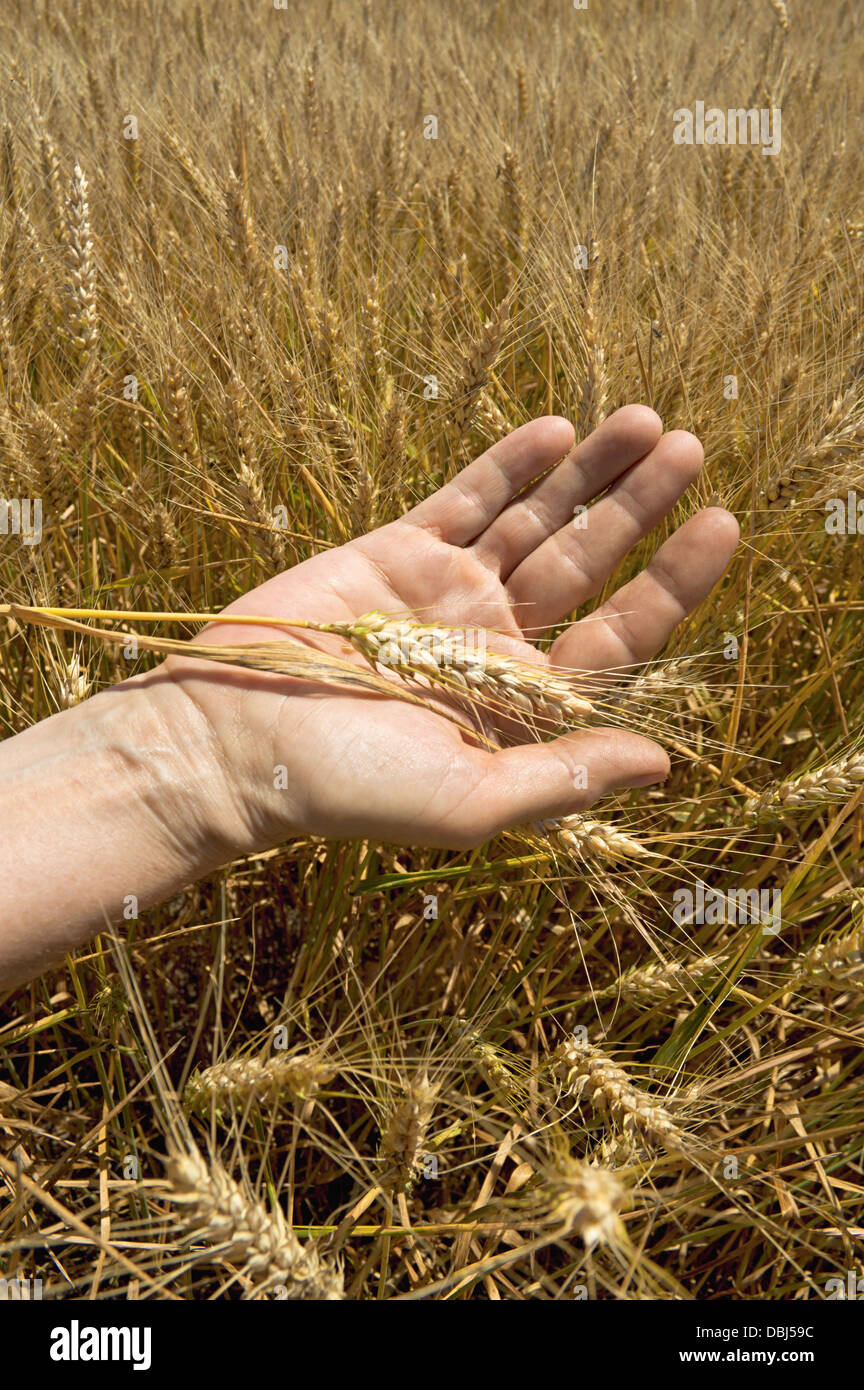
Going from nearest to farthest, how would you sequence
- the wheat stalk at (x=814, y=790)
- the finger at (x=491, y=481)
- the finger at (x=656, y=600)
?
the wheat stalk at (x=814, y=790) < the finger at (x=656, y=600) < the finger at (x=491, y=481)

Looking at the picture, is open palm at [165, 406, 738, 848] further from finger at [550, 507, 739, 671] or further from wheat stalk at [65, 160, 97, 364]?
wheat stalk at [65, 160, 97, 364]

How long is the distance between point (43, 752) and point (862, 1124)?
155 cm

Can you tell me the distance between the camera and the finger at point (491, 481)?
1891 mm

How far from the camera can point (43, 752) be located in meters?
1.58

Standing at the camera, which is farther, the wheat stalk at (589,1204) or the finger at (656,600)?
the finger at (656,600)

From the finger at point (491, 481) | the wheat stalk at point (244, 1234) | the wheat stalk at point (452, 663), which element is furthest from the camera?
the finger at point (491, 481)

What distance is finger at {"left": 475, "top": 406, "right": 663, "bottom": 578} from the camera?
1830mm

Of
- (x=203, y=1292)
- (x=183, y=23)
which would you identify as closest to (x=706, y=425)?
(x=203, y=1292)

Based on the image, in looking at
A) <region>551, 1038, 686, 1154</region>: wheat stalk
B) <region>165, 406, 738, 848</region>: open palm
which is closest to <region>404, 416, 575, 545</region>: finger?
<region>165, 406, 738, 848</region>: open palm

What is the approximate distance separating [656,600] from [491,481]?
0.47 meters

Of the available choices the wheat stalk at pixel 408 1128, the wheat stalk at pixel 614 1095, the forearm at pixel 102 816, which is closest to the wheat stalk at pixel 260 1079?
the wheat stalk at pixel 408 1128

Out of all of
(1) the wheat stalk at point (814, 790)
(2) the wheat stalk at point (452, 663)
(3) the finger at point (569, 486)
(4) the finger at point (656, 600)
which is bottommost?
(1) the wheat stalk at point (814, 790)

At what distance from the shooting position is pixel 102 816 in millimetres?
1519

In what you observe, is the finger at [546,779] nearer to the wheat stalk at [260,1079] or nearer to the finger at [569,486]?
the wheat stalk at [260,1079]
